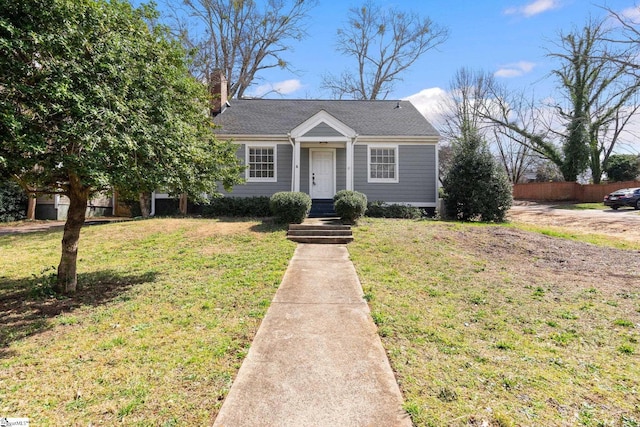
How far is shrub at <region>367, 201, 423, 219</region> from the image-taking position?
13352 millimetres

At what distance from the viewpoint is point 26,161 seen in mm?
3627

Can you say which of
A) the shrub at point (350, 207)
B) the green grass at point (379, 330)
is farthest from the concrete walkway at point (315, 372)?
the shrub at point (350, 207)

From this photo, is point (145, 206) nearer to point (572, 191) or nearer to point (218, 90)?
point (218, 90)

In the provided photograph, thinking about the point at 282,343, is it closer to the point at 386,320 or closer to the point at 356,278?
the point at 386,320

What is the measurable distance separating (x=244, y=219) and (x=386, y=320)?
8651 millimetres

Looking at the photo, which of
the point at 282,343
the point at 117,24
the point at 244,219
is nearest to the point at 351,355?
the point at 282,343

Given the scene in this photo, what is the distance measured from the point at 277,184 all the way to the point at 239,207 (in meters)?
2.29

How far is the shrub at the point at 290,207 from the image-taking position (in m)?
10.1

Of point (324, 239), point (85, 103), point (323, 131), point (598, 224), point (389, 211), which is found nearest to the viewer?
point (85, 103)

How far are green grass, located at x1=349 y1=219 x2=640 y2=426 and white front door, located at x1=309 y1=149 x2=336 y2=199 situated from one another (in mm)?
7366

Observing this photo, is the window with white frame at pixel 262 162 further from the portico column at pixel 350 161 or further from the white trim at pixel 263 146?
the portico column at pixel 350 161

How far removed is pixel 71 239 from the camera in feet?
16.8

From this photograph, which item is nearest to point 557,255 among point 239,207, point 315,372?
point 315,372

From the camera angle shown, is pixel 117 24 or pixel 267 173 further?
pixel 267 173
